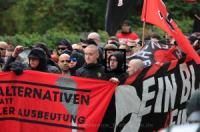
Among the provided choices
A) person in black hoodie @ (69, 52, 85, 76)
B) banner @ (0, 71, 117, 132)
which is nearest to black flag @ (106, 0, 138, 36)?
person in black hoodie @ (69, 52, 85, 76)

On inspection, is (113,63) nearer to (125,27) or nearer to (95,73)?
(95,73)

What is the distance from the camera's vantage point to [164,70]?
6.53m

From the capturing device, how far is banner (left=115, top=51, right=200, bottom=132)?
6.09m

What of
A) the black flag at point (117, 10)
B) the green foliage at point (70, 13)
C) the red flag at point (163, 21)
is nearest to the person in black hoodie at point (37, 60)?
the red flag at point (163, 21)

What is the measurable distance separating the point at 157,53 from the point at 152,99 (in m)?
1.41

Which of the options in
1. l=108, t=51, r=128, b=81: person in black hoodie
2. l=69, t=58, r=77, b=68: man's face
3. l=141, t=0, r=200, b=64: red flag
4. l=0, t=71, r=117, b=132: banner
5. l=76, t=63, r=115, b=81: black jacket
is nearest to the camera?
l=0, t=71, r=117, b=132: banner

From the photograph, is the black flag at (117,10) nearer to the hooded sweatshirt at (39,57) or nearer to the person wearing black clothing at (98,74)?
the person wearing black clothing at (98,74)

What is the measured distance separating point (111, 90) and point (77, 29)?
68.1 feet

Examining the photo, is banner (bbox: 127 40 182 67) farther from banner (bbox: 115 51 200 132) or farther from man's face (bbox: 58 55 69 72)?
man's face (bbox: 58 55 69 72)

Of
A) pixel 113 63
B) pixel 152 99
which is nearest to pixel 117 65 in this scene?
pixel 113 63

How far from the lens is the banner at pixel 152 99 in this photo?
609cm

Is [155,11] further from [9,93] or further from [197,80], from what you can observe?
[9,93]

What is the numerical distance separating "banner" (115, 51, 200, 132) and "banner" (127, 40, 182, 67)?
0.56 meters

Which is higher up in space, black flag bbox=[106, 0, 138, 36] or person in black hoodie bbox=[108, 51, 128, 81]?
black flag bbox=[106, 0, 138, 36]
